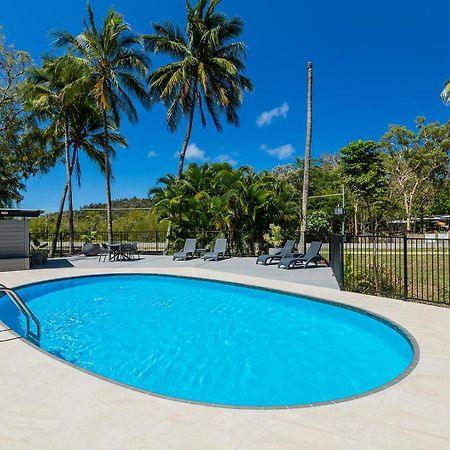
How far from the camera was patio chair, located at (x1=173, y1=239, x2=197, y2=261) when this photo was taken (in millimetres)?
16750

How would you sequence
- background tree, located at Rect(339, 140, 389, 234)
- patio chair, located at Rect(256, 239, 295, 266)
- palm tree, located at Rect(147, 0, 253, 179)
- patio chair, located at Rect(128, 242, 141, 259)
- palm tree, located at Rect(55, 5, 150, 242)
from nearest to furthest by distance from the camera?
1. patio chair, located at Rect(256, 239, 295, 266)
2. patio chair, located at Rect(128, 242, 141, 259)
3. palm tree, located at Rect(55, 5, 150, 242)
4. palm tree, located at Rect(147, 0, 253, 179)
5. background tree, located at Rect(339, 140, 389, 234)

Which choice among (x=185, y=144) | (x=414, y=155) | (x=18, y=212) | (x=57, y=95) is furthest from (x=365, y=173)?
(x=18, y=212)

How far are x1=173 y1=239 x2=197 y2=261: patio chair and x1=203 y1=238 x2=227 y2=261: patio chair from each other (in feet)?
3.02

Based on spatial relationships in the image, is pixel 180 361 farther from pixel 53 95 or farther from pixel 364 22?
pixel 364 22

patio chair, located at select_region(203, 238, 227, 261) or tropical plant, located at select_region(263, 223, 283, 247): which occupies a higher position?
tropical plant, located at select_region(263, 223, 283, 247)

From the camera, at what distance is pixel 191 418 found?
2893mm

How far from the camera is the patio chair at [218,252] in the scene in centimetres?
1619

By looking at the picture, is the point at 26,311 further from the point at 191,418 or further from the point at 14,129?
the point at 14,129

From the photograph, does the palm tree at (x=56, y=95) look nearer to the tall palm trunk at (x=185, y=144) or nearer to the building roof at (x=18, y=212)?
the tall palm trunk at (x=185, y=144)

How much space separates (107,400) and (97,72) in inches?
735

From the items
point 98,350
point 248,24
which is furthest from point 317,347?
point 248,24

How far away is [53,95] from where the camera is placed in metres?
18.6

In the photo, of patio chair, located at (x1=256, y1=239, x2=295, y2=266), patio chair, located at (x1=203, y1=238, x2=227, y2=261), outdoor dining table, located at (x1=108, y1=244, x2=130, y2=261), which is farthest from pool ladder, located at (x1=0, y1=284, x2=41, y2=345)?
outdoor dining table, located at (x1=108, y1=244, x2=130, y2=261)

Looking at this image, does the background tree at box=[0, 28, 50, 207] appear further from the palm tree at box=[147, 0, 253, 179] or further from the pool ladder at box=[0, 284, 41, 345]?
the pool ladder at box=[0, 284, 41, 345]
